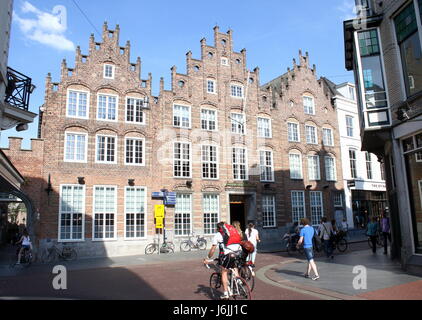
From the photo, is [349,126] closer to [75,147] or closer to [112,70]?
[112,70]

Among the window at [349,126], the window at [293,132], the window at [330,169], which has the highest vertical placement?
the window at [349,126]

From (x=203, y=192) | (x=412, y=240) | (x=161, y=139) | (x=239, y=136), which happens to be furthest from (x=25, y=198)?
(x=412, y=240)

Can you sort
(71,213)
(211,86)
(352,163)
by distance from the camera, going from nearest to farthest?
(71,213)
(211,86)
(352,163)

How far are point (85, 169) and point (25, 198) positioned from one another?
376 cm

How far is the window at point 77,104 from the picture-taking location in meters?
21.7

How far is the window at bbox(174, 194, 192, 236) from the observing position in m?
23.5

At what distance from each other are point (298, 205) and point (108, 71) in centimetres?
1912

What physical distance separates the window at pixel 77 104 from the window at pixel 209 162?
900 cm

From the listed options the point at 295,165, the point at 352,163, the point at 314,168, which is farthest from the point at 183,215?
the point at 352,163

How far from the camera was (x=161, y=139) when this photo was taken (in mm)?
23969

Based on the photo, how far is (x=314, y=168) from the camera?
30797 mm

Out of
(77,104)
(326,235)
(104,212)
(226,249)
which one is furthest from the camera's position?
(77,104)

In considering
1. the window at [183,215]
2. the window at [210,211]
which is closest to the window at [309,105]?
the window at [210,211]

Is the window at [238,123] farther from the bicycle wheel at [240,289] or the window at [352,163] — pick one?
the bicycle wheel at [240,289]
